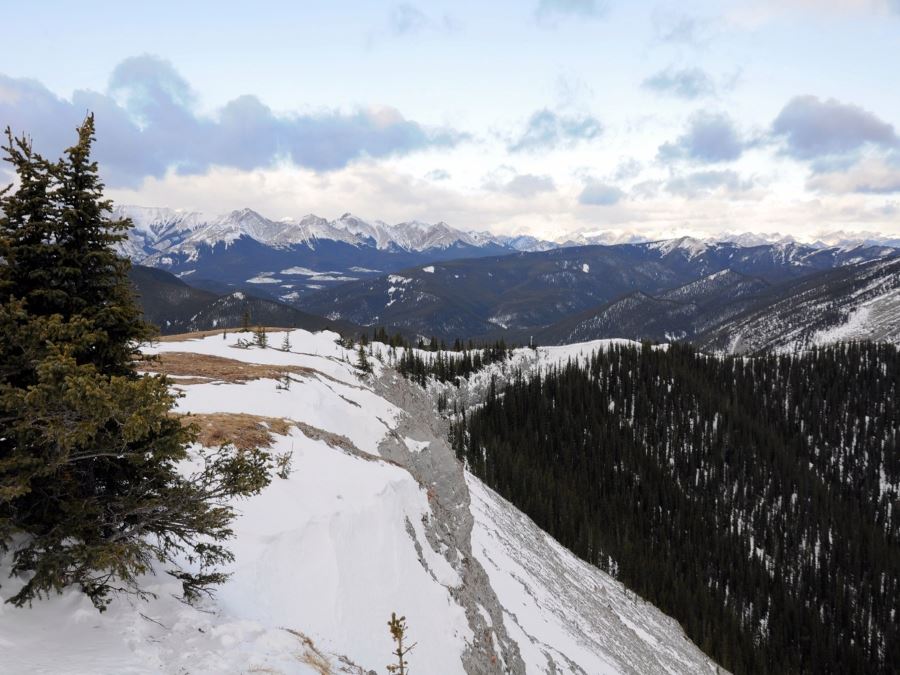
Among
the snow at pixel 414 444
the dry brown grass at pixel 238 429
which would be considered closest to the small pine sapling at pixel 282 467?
the dry brown grass at pixel 238 429

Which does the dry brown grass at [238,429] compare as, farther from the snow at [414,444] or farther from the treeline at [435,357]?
the treeline at [435,357]

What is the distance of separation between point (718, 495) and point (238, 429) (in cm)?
16967

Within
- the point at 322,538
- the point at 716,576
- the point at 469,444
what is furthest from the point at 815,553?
the point at 322,538

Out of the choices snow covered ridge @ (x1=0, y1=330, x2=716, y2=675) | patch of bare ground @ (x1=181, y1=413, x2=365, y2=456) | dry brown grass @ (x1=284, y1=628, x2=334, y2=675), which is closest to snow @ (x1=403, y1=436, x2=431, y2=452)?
snow covered ridge @ (x1=0, y1=330, x2=716, y2=675)

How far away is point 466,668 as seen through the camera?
18.5 metres

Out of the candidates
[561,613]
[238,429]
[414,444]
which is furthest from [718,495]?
[238,429]

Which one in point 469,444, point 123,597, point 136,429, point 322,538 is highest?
point 136,429

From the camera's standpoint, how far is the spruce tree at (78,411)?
8258 mm

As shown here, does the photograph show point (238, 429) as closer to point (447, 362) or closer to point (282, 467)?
point (282, 467)

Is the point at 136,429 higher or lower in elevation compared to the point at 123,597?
higher

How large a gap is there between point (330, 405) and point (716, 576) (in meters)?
126

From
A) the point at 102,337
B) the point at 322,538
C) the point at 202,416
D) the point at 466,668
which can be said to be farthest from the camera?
the point at 202,416

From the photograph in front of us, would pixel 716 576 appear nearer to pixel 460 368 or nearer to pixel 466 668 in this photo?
pixel 460 368

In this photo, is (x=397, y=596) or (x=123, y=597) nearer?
(x=123, y=597)
